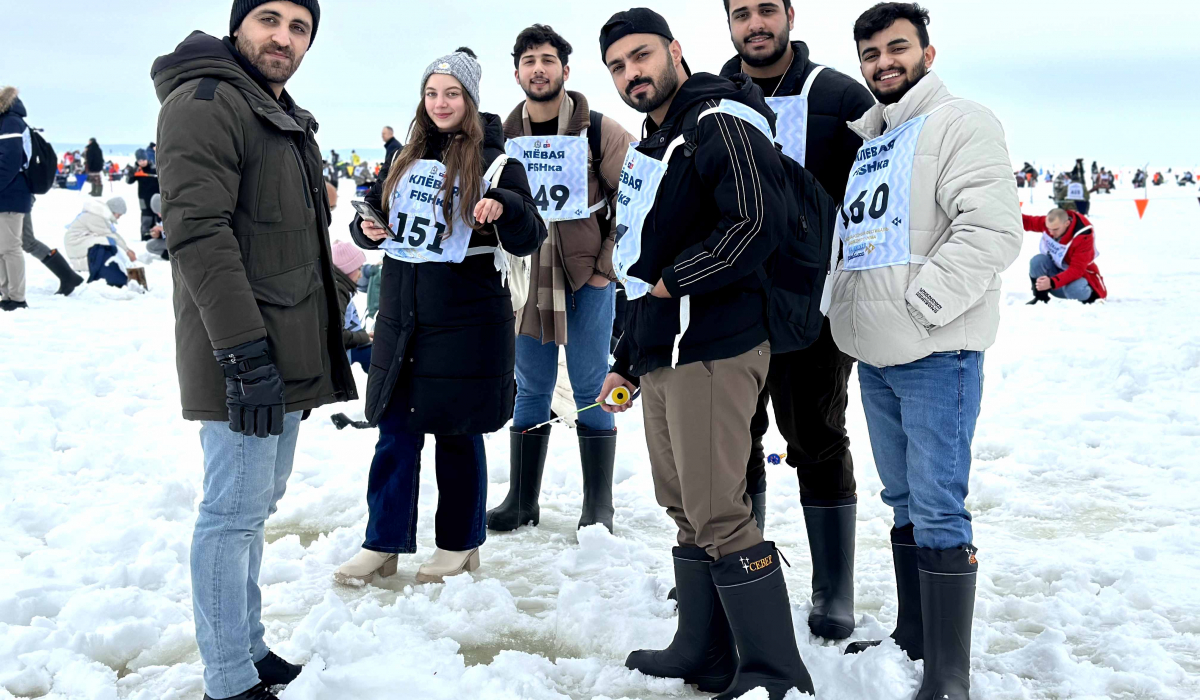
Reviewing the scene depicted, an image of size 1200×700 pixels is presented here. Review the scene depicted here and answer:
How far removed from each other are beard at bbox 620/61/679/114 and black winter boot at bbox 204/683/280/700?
89.4 inches

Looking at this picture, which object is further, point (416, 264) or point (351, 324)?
point (351, 324)

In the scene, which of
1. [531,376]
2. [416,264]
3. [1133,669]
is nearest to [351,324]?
[531,376]

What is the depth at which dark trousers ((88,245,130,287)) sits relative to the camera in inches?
498

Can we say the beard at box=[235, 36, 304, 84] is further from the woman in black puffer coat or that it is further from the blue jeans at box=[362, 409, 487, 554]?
the blue jeans at box=[362, 409, 487, 554]

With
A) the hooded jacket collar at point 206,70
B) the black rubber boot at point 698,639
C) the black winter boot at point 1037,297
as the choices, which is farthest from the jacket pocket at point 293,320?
the black winter boot at point 1037,297

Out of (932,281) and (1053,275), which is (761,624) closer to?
(932,281)

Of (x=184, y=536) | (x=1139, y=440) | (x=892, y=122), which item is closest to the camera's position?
(x=892, y=122)

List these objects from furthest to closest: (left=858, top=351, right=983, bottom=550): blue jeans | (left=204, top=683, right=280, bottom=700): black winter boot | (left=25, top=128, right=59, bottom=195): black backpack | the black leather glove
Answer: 1. (left=25, top=128, right=59, bottom=195): black backpack
2. (left=858, top=351, right=983, bottom=550): blue jeans
3. (left=204, top=683, right=280, bottom=700): black winter boot
4. the black leather glove

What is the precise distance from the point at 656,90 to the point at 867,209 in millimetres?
836

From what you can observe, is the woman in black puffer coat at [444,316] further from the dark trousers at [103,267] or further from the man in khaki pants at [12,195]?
the dark trousers at [103,267]

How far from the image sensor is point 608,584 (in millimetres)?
3949

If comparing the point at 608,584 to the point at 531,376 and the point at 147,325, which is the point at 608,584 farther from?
the point at 147,325


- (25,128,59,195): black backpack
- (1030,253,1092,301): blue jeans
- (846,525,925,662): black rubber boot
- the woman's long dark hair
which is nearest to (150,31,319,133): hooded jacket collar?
the woman's long dark hair

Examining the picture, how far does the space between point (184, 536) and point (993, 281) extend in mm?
3657
